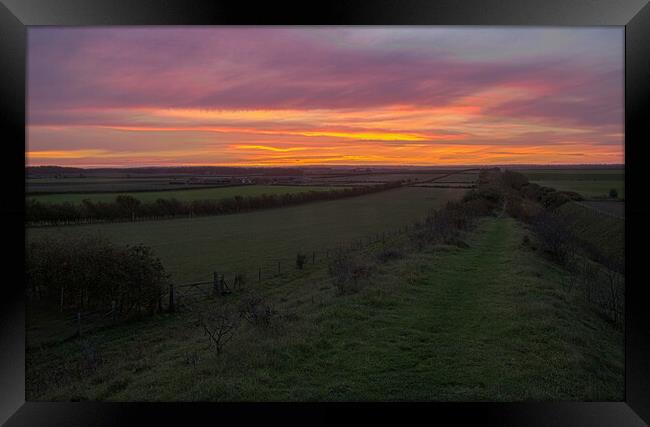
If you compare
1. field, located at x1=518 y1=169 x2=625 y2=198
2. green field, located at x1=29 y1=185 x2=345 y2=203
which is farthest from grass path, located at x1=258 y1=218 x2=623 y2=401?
green field, located at x1=29 y1=185 x2=345 y2=203

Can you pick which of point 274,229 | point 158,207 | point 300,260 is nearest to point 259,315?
point 300,260

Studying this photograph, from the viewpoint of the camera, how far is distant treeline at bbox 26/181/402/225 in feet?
30.3

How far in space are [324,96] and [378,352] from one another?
561cm

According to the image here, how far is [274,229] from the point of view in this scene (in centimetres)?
1264

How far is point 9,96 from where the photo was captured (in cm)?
358

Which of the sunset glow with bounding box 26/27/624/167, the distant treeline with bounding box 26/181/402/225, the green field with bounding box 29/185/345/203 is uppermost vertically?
the sunset glow with bounding box 26/27/624/167

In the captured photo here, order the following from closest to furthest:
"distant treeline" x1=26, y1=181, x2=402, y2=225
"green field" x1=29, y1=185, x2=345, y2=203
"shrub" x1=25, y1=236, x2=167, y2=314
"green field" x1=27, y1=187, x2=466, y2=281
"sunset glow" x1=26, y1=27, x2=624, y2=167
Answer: "shrub" x1=25, y1=236, x2=167, y2=314
"sunset glow" x1=26, y1=27, x2=624, y2=167
"distant treeline" x1=26, y1=181, x2=402, y2=225
"green field" x1=27, y1=187, x2=466, y2=281
"green field" x1=29, y1=185, x2=345, y2=203

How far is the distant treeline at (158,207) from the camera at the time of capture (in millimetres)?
9242

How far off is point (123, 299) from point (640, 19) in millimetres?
7264

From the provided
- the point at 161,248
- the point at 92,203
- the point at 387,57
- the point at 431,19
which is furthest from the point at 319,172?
the point at 431,19

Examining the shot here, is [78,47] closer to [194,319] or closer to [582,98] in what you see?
[194,319]

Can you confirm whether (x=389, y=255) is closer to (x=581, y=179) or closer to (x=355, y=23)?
(x=581, y=179)

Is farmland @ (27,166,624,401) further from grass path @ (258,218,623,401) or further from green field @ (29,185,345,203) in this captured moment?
green field @ (29,185,345,203)

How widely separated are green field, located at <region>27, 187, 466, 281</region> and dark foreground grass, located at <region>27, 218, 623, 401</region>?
2832 millimetres
